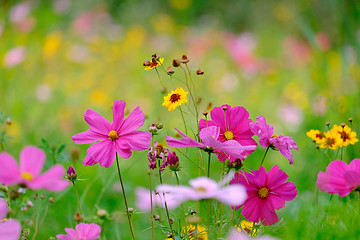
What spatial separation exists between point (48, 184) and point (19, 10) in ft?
6.56

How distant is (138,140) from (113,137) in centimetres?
4

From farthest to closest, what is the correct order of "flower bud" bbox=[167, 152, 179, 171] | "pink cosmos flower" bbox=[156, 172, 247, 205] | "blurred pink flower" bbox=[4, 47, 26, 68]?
"blurred pink flower" bbox=[4, 47, 26, 68] → "flower bud" bbox=[167, 152, 179, 171] → "pink cosmos flower" bbox=[156, 172, 247, 205]

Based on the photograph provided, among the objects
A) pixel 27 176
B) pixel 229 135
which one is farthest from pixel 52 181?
pixel 229 135

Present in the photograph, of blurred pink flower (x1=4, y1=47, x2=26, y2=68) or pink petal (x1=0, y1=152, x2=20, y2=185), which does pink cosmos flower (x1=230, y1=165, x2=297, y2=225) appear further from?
blurred pink flower (x1=4, y1=47, x2=26, y2=68)

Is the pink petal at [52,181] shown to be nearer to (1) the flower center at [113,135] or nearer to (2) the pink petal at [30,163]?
(2) the pink petal at [30,163]

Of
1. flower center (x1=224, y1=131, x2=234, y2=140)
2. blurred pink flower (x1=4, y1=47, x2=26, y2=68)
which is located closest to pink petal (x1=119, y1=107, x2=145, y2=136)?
flower center (x1=224, y1=131, x2=234, y2=140)

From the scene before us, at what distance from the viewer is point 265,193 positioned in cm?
55

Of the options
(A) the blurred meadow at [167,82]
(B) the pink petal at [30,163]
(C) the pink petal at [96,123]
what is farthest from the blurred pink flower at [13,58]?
(B) the pink petal at [30,163]

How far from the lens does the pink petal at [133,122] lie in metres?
0.54

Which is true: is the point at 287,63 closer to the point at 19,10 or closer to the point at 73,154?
the point at 19,10

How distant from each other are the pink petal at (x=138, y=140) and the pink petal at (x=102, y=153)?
22 mm

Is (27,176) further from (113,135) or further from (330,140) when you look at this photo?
(330,140)

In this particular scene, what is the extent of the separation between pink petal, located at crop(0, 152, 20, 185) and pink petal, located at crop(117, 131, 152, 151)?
0.49ft

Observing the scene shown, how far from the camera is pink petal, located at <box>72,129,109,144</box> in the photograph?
534 millimetres
